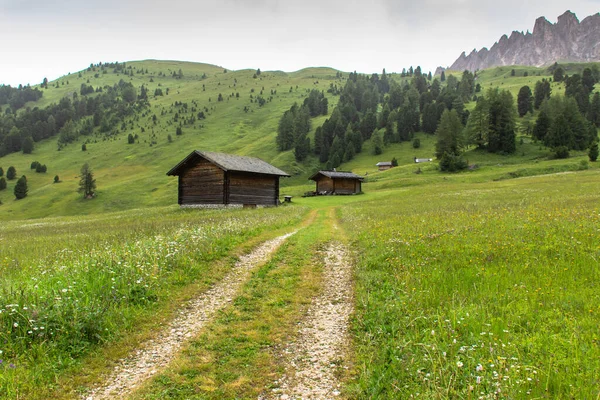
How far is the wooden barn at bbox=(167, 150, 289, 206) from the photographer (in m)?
39.5

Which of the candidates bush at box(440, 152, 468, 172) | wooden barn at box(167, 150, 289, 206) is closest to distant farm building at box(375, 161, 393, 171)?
bush at box(440, 152, 468, 172)

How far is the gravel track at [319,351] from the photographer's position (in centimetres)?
457

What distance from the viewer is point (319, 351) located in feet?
18.5

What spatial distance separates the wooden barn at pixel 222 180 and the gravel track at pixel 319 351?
3176 centimetres

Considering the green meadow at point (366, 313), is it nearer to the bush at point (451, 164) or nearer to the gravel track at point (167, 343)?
the gravel track at point (167, 343)

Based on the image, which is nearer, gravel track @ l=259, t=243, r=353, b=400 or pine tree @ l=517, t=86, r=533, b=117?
gravel track @ l=259, t=243, r=353, b=400

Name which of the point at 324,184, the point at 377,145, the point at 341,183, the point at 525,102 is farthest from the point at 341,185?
the point at 525,102

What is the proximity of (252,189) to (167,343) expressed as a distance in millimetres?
37190

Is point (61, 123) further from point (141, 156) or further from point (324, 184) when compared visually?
point (324, 184)

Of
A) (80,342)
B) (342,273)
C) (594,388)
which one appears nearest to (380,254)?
(342,273)

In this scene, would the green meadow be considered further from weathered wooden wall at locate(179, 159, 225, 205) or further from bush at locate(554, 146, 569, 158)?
bush at locate(554, 146, 569, 158)

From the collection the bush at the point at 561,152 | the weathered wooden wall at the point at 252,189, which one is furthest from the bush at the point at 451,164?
the weathered wooden wall at the point at 252,189

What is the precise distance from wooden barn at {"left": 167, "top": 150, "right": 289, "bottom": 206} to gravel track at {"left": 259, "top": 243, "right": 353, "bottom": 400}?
3176 cm

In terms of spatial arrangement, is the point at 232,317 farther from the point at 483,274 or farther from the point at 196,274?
the point at 483,274
